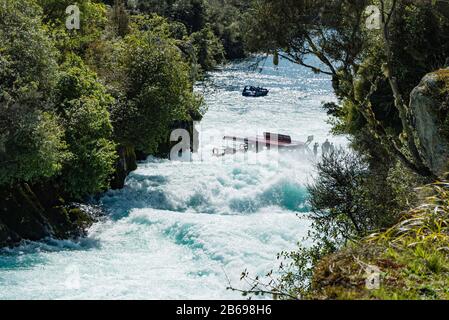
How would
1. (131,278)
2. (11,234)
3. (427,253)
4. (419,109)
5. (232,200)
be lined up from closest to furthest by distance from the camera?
(427,253) → (419,109) → (131,278) → (11,234) → (232,200)

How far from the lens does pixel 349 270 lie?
482 cm

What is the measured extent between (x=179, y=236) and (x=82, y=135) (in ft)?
18.4

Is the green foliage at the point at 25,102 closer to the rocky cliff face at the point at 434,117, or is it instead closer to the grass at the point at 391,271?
the rocky cliff face at the point at 434,117

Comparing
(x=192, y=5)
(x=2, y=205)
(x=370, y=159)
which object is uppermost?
(x=192, y=5)

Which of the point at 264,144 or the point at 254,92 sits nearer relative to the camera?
the point at 264,144

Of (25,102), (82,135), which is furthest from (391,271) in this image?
(82,135)

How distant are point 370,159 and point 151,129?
478 inches

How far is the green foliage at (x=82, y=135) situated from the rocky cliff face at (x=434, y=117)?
13531 mm

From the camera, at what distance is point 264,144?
3672 cm

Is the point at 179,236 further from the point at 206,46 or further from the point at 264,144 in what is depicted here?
the point at 206,46

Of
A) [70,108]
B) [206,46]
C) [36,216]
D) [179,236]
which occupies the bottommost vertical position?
[179,236]

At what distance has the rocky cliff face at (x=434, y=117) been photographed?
32.8ft
